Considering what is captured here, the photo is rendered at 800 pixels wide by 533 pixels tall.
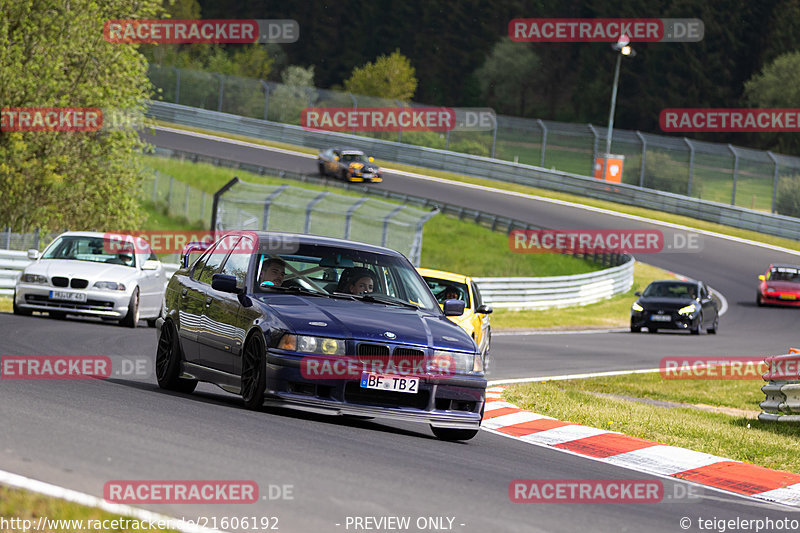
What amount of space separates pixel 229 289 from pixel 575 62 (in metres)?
96.8

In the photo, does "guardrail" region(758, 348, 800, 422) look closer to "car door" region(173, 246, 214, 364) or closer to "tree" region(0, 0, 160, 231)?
"car door" region(173, 246, 214, 364)

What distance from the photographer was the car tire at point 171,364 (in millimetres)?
10922

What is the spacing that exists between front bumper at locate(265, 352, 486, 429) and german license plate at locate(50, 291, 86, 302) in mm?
10313

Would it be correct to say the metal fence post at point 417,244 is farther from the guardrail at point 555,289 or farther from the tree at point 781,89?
the tree at point 781,89

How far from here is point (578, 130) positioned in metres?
57.5

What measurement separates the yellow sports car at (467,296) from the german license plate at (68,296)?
549cm

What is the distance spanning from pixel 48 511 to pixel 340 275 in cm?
516

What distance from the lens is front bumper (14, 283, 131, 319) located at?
1880 centimetres

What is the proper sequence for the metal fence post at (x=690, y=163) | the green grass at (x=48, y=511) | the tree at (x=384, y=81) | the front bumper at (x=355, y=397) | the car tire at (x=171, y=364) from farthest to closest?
the tree at (x=384, y=81) → the metal fence post at (x=690, y=163) → the car tire at (x=171, y=364) → the front bumper at (x=355, y=397) → the green grass at (x=48, y=511)

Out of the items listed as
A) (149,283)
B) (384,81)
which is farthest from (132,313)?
(384,81)

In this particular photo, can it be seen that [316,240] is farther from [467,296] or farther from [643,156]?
[643,156]

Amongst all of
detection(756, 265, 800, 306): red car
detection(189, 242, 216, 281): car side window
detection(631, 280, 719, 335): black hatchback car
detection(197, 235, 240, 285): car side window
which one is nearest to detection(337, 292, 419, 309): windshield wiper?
detection(197, 235, 240, 285): car side window

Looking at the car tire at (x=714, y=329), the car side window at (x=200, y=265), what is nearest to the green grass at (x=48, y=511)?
the car side window at (x=200, y=265)

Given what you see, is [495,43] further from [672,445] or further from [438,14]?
[672,445]
